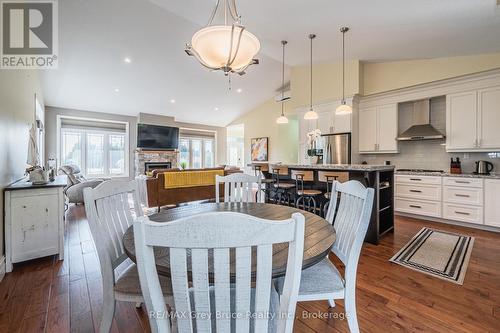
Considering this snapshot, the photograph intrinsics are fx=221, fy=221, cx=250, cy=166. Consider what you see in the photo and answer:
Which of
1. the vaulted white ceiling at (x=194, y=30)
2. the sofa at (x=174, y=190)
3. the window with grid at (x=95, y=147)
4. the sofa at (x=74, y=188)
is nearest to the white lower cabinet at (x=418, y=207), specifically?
the vaulted white ceiling at (x=194, y=30)

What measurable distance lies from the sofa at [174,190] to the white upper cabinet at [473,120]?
182 inches

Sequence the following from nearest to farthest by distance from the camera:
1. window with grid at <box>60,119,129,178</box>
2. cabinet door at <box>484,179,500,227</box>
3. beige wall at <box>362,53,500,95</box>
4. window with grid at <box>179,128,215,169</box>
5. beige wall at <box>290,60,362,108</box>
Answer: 1. cabinet door at <box>484,179,500,227</box>
2. beige wall at <box>362,53,500,95</box>
3. beige wall at <box>290,60,362,108</box>
4. window with grid at <box>60,119,129,178</box>
5. window with grid at <box>179,128,215,169</box>

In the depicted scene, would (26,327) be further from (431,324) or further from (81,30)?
(81,30)

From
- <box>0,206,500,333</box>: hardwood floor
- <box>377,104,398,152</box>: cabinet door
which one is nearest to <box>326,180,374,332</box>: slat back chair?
<box>0,206,500,333</box>: hardwood floor

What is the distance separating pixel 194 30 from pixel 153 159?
4.63m

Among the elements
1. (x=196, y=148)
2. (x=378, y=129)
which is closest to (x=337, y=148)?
(x=378, y=129)

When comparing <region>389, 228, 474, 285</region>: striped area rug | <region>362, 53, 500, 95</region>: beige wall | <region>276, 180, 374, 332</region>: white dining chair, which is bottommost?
<region>389, 228, 474, 285</region>: striped area rug

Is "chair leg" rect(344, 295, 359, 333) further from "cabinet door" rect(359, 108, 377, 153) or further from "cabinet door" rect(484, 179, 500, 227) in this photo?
"cabinet door" rect(359, 108, 377, 153)

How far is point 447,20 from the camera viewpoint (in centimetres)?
281

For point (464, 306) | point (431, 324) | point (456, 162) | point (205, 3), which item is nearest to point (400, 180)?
point (456, 162)

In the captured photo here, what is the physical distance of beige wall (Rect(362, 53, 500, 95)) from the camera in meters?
3.49

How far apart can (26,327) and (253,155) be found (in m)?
7.28

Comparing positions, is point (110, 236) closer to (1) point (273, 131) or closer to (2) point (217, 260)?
(2) point (217, 260)

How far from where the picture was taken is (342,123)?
4.91 metres
